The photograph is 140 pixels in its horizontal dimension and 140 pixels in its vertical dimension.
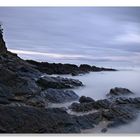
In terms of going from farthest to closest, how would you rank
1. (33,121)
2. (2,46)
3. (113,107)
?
Result: 1. (2,46)
2. (113,107)
3. (33,121)

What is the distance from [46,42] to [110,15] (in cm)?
71

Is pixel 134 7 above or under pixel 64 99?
above

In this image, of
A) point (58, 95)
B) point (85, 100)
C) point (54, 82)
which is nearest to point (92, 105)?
point (85, 100)

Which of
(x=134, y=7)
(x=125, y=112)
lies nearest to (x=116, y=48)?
(x=134, y=7)

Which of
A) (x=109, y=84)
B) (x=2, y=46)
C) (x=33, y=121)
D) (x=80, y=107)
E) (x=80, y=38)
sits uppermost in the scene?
(x=80, y=38)

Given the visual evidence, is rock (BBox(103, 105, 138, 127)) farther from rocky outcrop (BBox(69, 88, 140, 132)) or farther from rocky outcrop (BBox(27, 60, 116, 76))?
rocky outcrop (BBox(27, 60, 116, 76))

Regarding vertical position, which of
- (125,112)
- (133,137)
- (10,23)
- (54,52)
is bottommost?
(133,137)

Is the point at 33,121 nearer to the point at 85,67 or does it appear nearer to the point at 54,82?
the point at 54,82

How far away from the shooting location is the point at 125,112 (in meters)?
3.29

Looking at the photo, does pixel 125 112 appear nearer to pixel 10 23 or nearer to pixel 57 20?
pixel 57 20

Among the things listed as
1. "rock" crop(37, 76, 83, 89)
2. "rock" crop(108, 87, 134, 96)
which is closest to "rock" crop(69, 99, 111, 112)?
"rock" crop(108, 87, 134, 96)

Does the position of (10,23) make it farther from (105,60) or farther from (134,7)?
(134,7)

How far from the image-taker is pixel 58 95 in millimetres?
3451

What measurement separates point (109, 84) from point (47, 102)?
0.66m
